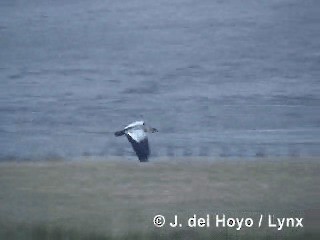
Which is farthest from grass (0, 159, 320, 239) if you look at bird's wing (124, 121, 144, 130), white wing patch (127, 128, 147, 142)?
bird's wing (124, 121, 144, 130)

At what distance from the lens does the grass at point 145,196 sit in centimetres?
550

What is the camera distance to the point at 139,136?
7.02 metres

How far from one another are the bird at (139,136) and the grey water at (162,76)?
8 cm

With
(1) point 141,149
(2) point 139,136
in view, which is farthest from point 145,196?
(2) point 139,136

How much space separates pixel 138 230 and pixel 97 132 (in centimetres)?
190

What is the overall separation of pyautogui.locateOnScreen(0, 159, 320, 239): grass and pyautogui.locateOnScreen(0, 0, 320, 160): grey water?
31 cm

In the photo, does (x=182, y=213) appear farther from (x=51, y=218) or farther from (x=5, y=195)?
(x=5, y=195)

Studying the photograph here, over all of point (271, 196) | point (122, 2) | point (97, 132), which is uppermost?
point (122, 2)

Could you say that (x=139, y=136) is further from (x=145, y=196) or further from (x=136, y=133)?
(x=145, y=196)

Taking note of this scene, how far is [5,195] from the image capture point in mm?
6219

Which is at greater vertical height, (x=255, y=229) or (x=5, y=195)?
(x=5, y=195)

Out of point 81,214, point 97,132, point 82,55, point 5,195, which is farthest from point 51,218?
point 82,55

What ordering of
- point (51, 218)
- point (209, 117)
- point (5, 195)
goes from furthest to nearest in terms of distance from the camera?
point (209, 117)
point (5, 195)
point (51, 218)

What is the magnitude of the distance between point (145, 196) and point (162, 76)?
5.00ft
